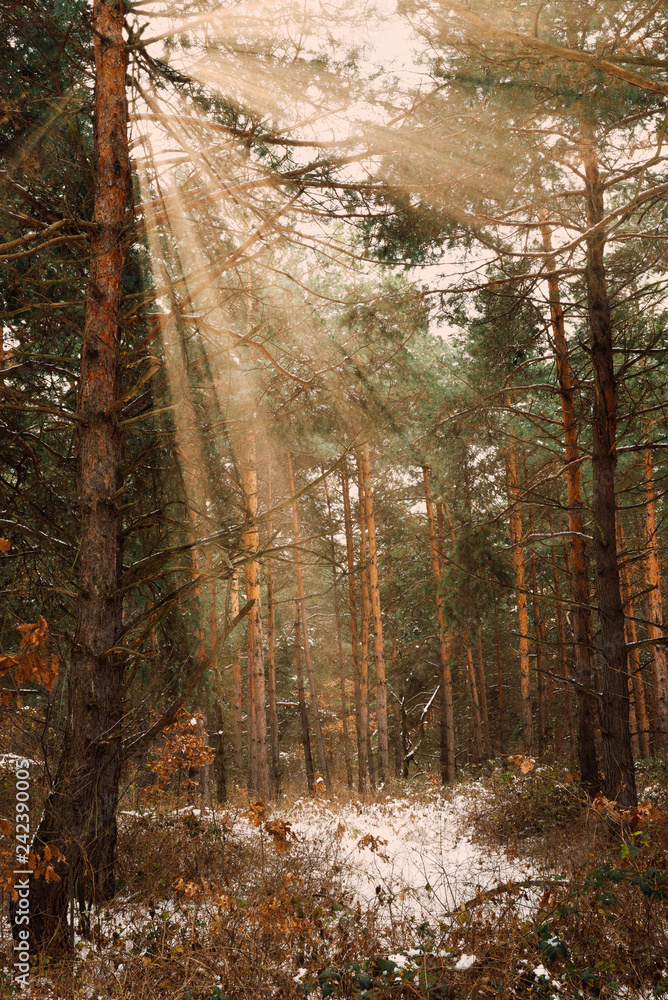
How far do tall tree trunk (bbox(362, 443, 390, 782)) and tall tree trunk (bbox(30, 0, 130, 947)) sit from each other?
7843mm

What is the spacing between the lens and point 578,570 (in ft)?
26.3

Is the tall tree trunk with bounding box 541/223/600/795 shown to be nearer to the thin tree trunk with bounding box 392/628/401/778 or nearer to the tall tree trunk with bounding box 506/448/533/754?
the tall tree trunk with bounding box 506/448/533/754

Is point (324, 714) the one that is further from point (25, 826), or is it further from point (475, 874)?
point (25, 826)

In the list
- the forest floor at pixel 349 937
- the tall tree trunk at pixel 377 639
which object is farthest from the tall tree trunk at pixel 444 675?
the forest floor at pixel 349 937

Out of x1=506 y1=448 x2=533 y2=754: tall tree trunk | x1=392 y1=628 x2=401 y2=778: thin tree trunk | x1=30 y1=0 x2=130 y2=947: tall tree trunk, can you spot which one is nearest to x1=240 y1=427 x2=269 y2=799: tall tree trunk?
x1=30 y1=0 x2=130 y2=947: tall tree trunk

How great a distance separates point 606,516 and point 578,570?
80.4 inches

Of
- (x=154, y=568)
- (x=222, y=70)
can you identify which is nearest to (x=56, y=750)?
(x=154, y=568)

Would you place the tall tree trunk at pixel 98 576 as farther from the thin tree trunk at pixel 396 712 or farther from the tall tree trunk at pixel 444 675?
the thin tree trunk at pixel 396 712

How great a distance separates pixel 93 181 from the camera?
441cm

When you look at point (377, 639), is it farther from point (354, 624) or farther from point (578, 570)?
point (578, 570)

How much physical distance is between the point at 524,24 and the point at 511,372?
4507 millimetres

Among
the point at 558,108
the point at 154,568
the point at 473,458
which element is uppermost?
the point at 558,108

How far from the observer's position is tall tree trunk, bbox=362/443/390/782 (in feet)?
39.7

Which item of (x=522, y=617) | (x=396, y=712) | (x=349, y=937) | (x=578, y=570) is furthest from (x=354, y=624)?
(x=349, y=937)
